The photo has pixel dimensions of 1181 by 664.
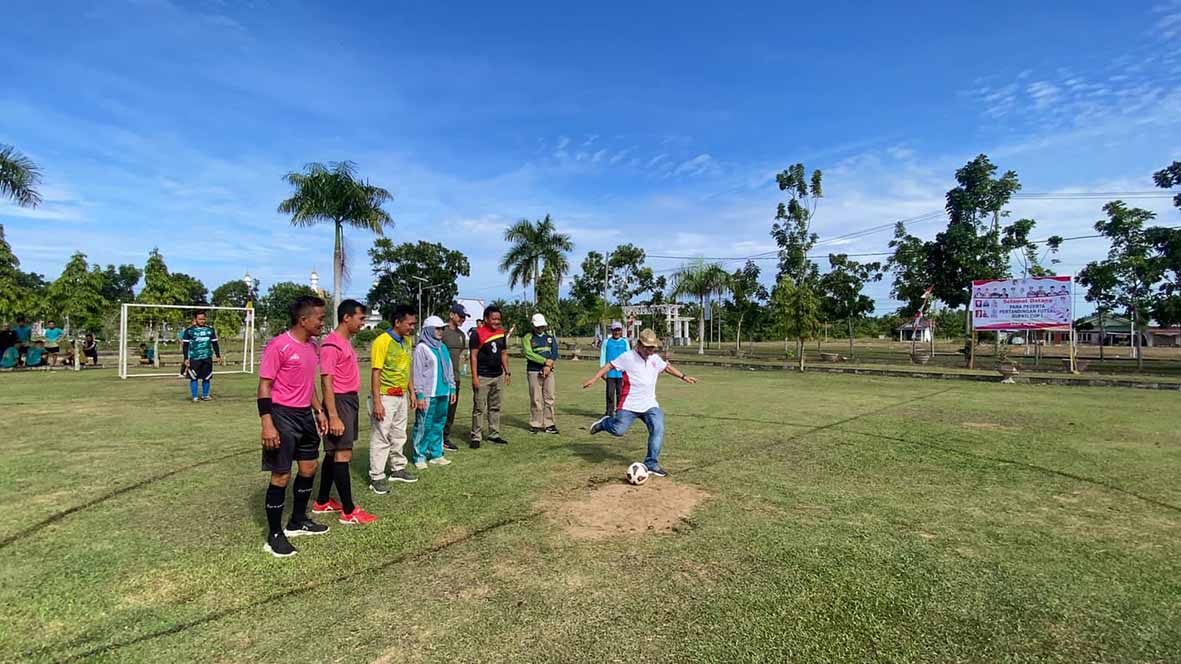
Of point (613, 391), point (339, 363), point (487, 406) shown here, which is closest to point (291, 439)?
point (339, 363)

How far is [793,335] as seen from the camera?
2658cm

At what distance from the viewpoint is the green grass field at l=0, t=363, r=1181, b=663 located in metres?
3.02

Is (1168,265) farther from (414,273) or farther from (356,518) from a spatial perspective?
(414,273)

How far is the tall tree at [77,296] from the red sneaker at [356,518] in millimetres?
24538

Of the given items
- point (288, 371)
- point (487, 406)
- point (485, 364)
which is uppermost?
point (288, 371)

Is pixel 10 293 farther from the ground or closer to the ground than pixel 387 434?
farther from the ground

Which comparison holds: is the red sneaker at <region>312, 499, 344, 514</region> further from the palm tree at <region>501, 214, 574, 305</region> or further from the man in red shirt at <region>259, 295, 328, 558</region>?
the palm tree at <region>501, 214, 574, 305</region>

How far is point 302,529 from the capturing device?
4.43 meters

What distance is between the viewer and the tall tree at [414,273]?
60.2 metres

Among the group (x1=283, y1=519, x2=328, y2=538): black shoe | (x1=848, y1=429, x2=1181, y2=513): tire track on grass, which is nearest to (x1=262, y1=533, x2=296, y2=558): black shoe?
(x1=283, y1=519, x2=328, y2=538): black shoe

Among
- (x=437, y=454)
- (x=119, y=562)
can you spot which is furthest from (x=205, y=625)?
(x=437, y=454)

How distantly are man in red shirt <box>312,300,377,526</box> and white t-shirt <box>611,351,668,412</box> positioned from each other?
8.77ft

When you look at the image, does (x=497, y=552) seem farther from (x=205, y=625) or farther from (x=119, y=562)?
(x=119, y=562)

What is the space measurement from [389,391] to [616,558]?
282 cm
